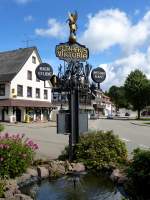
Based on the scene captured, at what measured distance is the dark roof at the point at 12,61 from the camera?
57.7 meters

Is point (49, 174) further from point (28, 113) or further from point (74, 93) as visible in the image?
point (28, 113)

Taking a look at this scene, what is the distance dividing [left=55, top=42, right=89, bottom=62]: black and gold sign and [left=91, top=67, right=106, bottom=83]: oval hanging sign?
0.73 m

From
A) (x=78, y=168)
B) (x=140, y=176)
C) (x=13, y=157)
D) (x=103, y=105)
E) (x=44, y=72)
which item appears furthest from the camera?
(x=103, y=105)

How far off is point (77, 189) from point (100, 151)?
7.15ft

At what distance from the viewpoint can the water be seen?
32.0ft

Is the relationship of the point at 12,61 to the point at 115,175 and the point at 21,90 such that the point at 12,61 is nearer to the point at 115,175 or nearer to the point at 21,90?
the point at 21,90

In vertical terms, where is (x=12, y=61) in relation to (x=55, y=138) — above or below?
above

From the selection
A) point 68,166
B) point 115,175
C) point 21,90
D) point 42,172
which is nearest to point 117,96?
point 21,90

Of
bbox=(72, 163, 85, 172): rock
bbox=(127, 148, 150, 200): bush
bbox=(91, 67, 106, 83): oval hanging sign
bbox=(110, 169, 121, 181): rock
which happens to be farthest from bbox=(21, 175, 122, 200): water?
bbox=(91, 67, 106, 83): oval hanging sign

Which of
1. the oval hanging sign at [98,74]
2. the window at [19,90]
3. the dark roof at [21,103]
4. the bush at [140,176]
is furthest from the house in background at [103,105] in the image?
the bush at [140,176]

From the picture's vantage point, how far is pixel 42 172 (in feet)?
37.4

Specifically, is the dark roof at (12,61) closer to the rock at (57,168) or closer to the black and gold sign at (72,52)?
the black and gold sign at (72,52)

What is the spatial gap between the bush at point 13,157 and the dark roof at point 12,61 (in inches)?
1802

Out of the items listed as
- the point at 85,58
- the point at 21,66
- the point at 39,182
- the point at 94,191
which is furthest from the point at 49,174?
the point at 21,66
